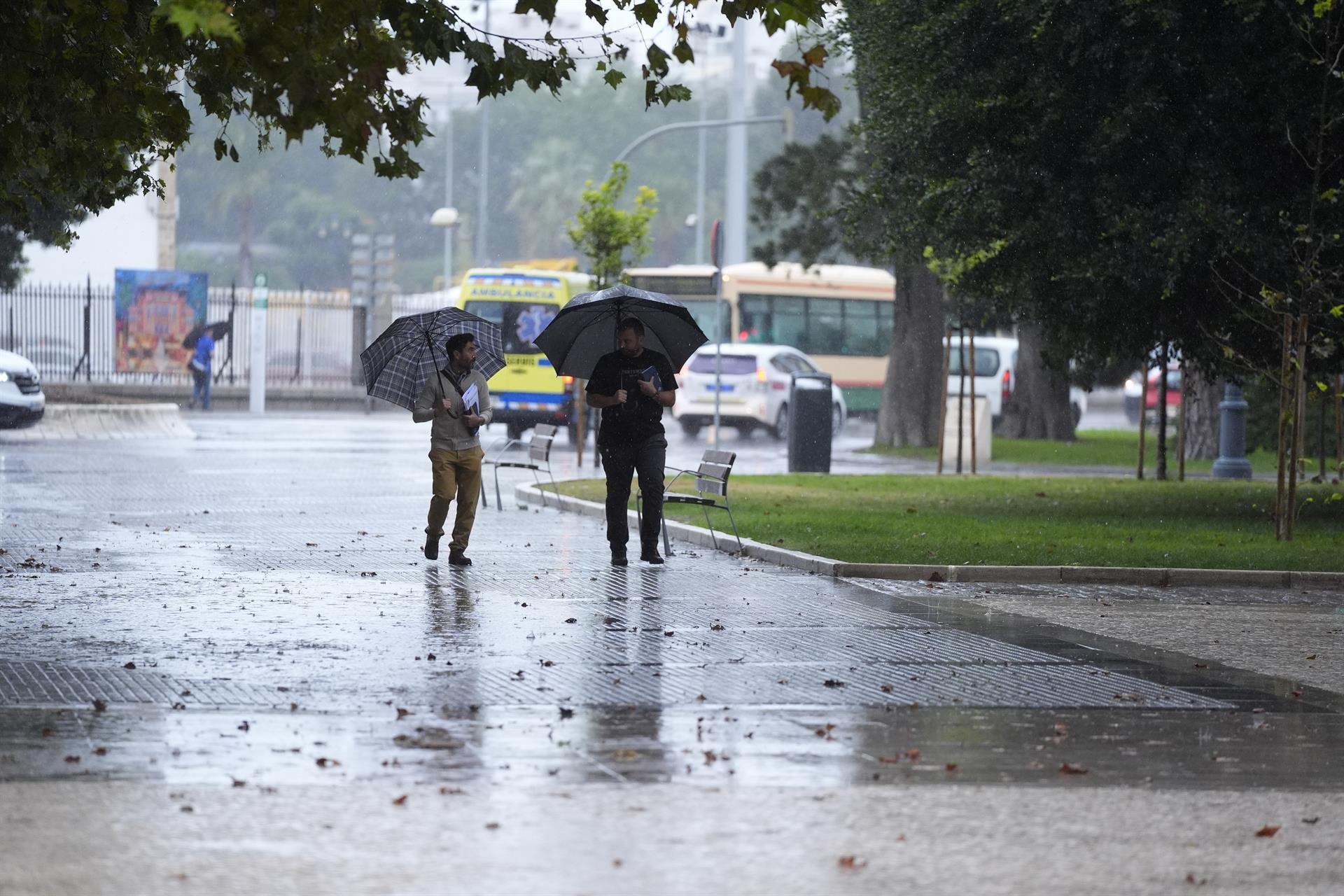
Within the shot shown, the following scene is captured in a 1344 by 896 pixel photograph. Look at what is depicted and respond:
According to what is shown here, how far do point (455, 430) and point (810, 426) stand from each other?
1251 centimetres

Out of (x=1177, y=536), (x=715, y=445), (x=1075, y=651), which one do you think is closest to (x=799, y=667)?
(x=1075, y=651)

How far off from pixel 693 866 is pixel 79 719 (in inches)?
129

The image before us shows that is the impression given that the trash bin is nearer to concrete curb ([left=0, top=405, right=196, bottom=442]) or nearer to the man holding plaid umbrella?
concrete curb ([left=0, top=405, right=196, bottom=442])

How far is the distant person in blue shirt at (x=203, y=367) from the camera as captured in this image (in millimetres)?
40781

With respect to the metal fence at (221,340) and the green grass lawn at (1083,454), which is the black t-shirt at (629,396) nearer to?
the green grass lawn at (1083,454)

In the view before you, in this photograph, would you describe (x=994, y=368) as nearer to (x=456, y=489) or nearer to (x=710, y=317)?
(x=710, y=317)

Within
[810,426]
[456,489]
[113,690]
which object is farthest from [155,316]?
[113,690]

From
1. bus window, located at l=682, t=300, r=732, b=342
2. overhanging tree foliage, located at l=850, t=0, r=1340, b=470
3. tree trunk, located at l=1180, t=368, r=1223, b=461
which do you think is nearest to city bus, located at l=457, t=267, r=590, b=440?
bus window, located at l=682, t=300, r=732, b=342

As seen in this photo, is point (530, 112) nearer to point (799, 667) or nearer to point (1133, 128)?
point (1133, 128)

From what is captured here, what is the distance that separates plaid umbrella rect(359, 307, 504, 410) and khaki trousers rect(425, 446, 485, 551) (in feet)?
2.49

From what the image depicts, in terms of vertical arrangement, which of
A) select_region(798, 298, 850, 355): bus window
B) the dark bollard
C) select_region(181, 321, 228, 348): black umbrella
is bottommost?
the dark bollard

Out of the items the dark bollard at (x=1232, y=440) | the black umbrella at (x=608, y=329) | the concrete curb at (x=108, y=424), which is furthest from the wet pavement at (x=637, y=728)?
the concrete curb at (x=108, y=424)

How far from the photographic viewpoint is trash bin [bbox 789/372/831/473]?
1032 inches

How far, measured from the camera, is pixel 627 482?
563 inches
